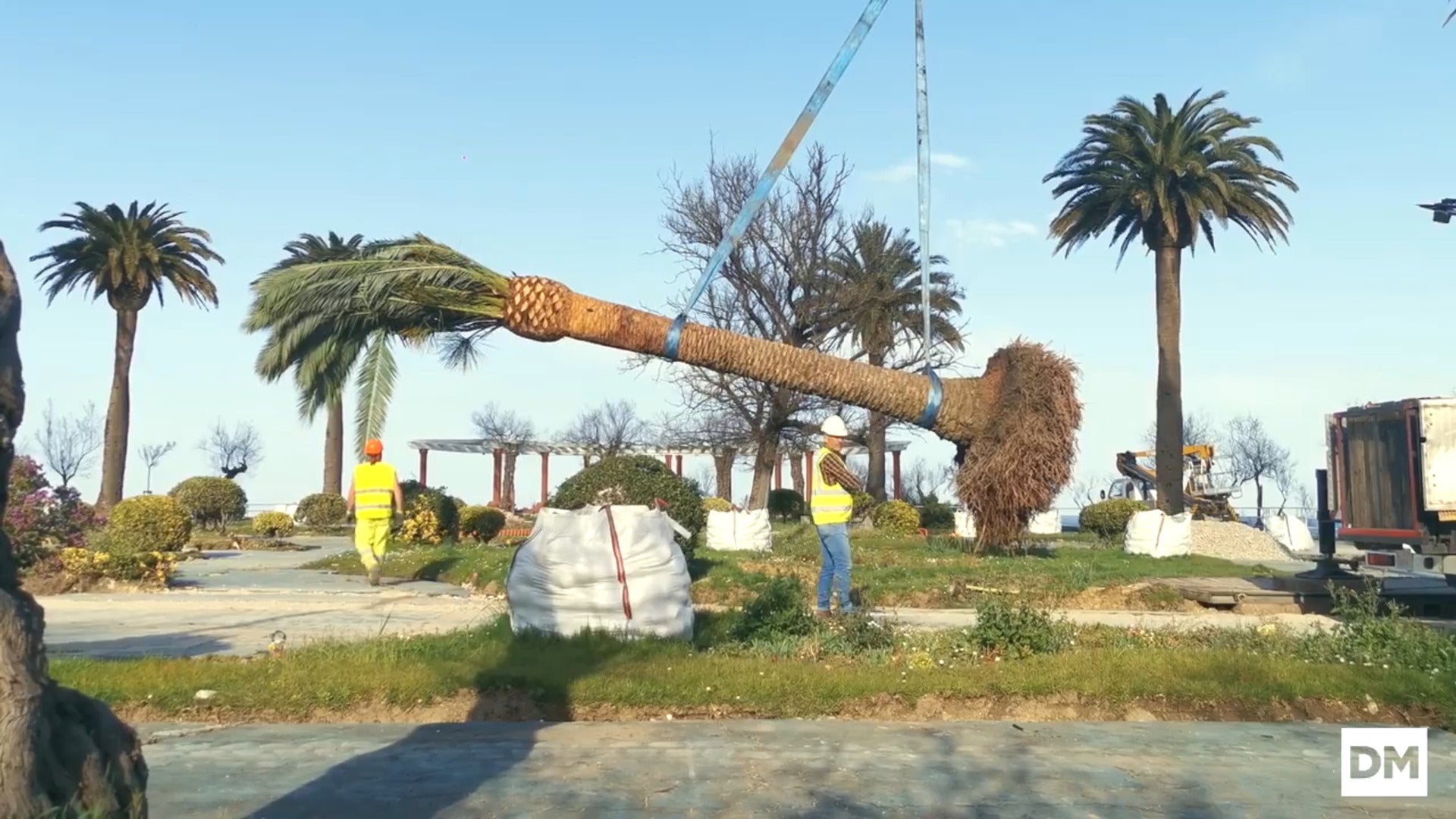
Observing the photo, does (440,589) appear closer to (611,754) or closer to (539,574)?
(539,574)

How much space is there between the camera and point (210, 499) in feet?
105

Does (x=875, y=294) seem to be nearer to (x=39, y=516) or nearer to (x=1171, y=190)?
(x=1171, y=190)

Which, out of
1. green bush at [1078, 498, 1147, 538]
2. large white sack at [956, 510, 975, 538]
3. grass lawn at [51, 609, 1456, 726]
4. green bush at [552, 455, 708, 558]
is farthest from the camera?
large white sack at [956, 510, 975, 538]

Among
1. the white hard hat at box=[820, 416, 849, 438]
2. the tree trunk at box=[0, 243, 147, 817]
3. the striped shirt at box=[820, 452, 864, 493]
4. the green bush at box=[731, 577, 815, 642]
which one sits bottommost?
the green bush at box=[731, 577, 815, 642]

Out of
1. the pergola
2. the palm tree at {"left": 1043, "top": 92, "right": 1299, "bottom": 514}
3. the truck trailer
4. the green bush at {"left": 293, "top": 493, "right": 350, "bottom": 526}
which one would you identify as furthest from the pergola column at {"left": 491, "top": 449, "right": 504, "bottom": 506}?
the truck trailer

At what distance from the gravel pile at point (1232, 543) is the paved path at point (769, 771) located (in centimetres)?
2134

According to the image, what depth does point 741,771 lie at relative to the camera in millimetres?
5105

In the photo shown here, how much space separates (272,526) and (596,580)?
23.7 m

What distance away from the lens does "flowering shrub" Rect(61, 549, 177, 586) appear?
521 inches

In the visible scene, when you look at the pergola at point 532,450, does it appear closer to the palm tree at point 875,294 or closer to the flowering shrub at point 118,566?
the palm tree at point 875,294

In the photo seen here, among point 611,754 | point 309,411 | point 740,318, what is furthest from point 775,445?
point 611,754

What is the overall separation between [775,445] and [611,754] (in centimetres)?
2608

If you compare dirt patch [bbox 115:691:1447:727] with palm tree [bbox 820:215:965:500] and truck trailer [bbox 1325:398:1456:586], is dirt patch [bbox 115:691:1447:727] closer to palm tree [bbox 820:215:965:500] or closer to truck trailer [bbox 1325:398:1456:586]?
truck trailer [bbox 1325:398:1456:586]

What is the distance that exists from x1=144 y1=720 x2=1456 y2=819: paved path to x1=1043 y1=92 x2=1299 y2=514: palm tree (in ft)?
87.1
